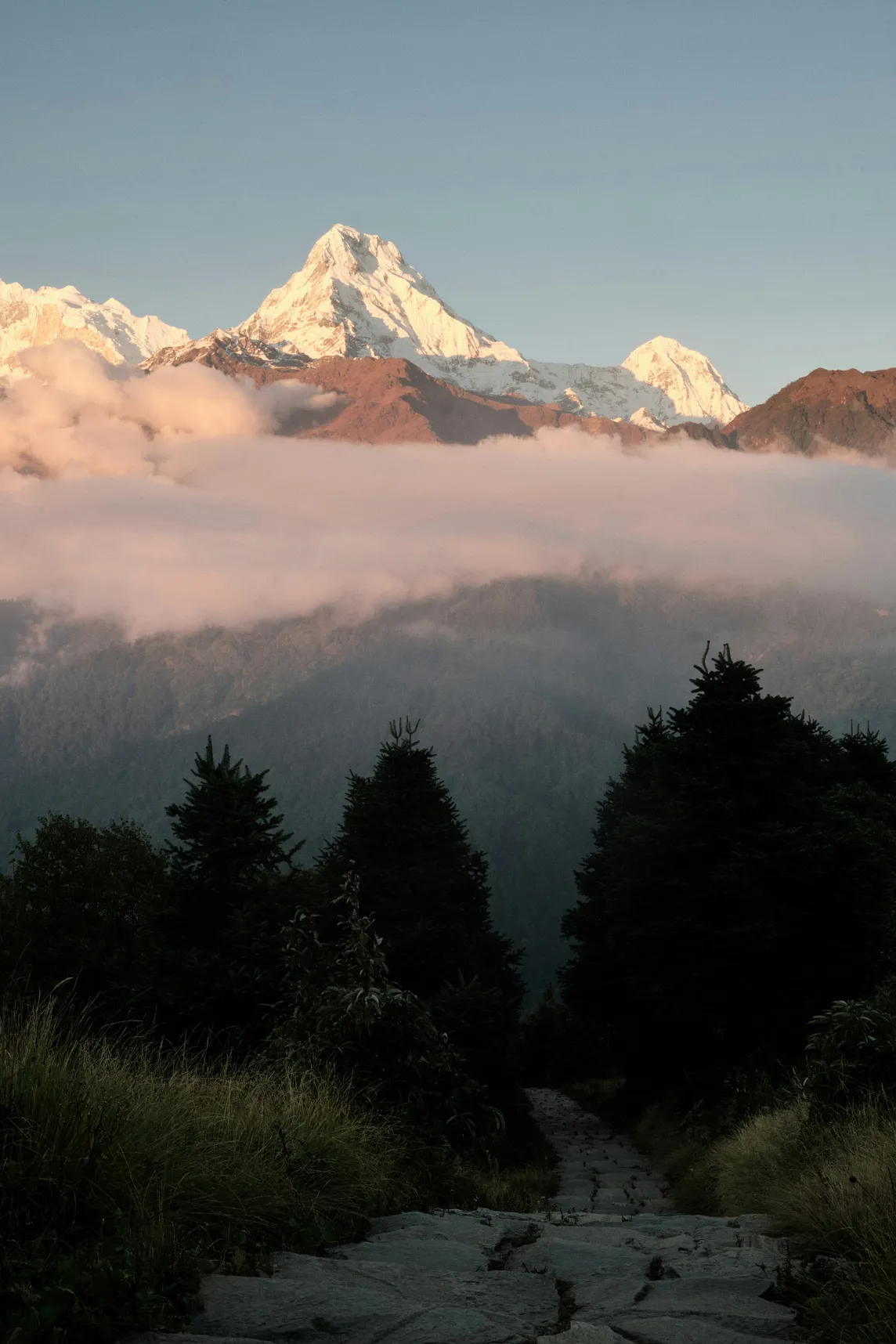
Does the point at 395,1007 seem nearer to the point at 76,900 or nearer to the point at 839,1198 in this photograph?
the point at 839,1198

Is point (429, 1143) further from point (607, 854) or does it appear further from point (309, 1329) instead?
point (607, 854)

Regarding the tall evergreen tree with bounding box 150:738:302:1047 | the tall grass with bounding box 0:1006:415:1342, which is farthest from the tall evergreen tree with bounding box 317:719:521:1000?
the tall grass with bounding box 0:1006:415:1342

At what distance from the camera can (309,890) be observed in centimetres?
2792

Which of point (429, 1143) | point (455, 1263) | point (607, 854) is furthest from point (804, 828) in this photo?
point (455, 1263)

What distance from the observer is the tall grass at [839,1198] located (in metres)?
5.15

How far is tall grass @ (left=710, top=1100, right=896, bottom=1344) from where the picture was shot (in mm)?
5148

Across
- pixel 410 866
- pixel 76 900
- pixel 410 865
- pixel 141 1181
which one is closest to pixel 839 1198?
pixel 141 1181

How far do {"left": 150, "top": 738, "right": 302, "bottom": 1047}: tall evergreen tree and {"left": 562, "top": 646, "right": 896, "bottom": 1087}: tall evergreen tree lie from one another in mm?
10738

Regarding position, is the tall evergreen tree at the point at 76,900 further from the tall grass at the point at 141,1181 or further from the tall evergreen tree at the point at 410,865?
the tall grass at the point at 141,1181

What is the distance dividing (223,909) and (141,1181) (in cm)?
2214

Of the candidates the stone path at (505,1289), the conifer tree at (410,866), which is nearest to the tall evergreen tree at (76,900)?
the conifer tree at (410,866)

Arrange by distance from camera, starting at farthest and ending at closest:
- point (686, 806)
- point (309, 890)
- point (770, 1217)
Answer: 1. point (686, 806)
2. point (309, 890)
3. point (770, 1217)

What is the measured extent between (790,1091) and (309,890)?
15034 mm

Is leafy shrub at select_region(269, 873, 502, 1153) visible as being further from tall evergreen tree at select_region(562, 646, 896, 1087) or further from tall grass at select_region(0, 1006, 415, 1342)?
tall evergreen tree at select_region(562, 646, 896, 1087)
